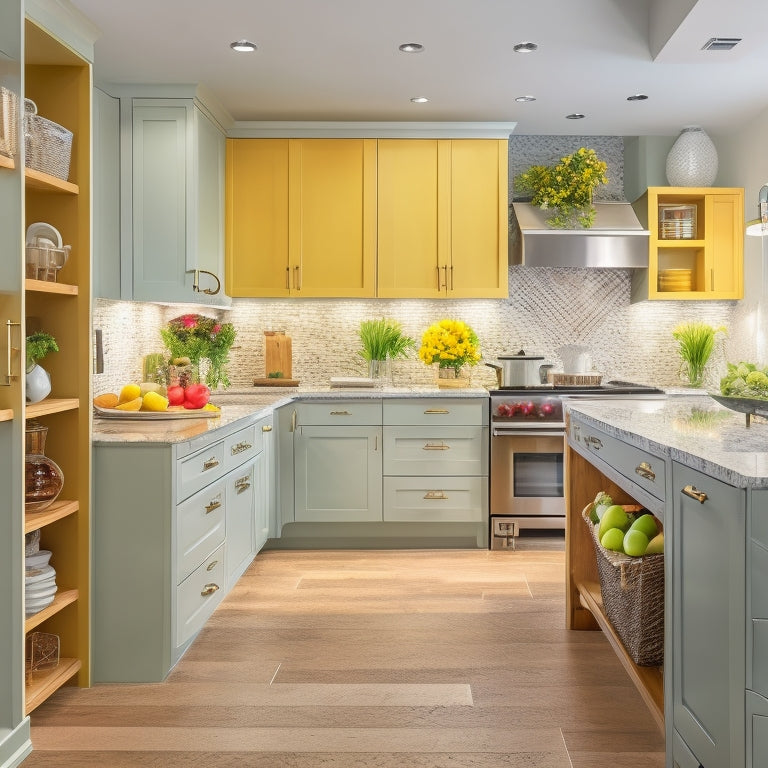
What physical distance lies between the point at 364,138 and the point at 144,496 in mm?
2937

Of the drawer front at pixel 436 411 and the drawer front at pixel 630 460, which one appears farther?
the drawer front at pixel 436 411

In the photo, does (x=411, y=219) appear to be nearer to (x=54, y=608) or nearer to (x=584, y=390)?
A: (x=584, y=390)

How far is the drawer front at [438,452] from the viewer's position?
15.3 ft

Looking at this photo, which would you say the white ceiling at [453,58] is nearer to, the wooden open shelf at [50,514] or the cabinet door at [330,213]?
the cabinet door at [330,213]

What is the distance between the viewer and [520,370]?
15.7 feet

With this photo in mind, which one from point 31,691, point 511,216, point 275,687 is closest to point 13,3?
point 31,691

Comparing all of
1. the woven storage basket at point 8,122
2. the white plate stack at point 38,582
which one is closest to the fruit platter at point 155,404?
the white plate stack at point 38,582

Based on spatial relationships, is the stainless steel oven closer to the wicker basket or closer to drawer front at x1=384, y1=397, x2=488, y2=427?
drawer front at x1=384, y1=397, x2=488, y2=427

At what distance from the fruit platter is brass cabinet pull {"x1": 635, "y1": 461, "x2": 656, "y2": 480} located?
186cm

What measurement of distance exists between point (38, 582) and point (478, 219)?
3.33 m

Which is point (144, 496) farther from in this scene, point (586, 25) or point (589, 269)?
point (589, 269)

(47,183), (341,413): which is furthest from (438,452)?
(47,183)

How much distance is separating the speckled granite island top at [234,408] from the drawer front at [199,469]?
91 mm

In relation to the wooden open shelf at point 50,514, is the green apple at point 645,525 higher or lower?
lower
